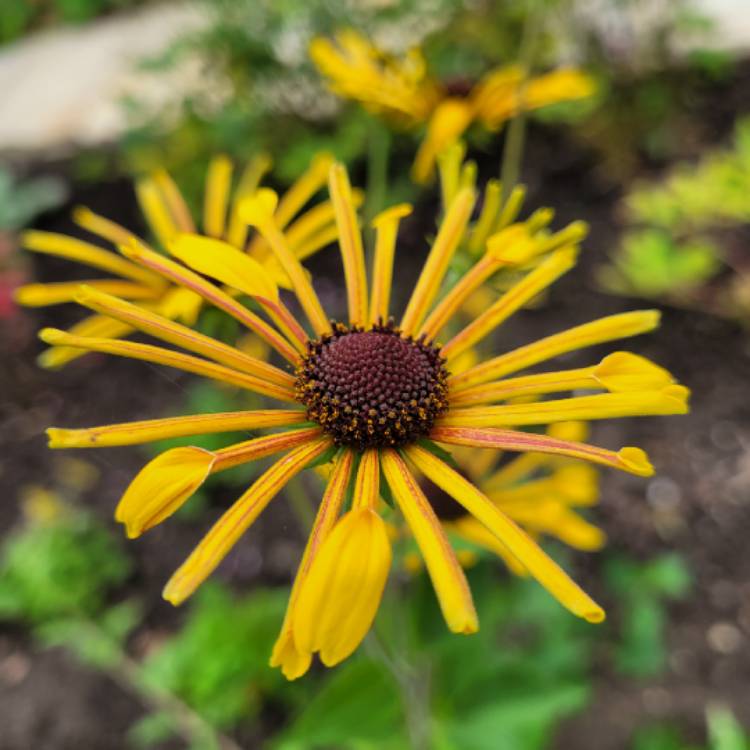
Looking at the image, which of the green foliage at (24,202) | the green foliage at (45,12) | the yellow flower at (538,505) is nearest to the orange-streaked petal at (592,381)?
the yellow flower at (538,505)

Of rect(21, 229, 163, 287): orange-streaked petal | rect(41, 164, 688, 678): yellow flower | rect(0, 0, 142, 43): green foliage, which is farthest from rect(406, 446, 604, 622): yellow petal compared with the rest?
rect(0, 0, 142, 43): green foliage

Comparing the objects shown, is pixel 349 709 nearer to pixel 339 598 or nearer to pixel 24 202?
pixel 339 598

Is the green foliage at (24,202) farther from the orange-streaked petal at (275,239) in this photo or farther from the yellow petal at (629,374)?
the yellow petal at (629,374)

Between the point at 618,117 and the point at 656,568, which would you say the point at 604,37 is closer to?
the point at 618,117

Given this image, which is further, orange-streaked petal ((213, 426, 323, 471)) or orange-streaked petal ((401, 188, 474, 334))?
orange-streaked petal ((401, 188, 474, 334))

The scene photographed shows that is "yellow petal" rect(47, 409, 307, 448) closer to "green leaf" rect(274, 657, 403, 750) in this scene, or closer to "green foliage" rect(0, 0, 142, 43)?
"green leaf" rect(274, 657, 403, 750)

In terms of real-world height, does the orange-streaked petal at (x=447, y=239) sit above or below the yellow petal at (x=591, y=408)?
above
